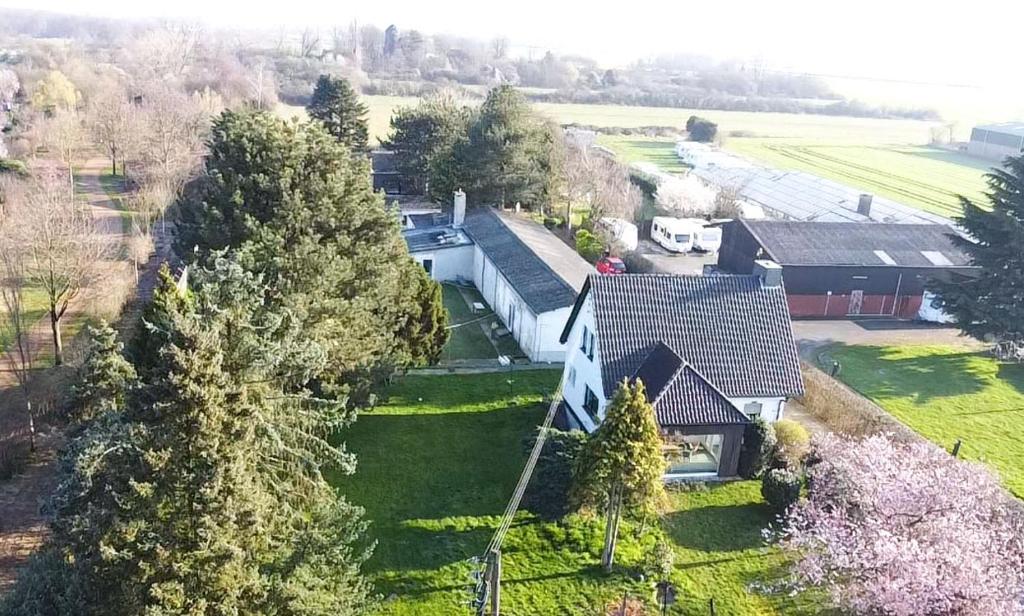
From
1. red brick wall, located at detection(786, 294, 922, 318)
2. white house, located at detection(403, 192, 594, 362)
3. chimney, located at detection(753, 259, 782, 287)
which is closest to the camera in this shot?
chimney, located at detection(753, 259, 782, 287)

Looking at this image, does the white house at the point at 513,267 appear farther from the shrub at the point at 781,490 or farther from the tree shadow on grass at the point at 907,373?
the tree shadow on grass at the point at 907,373

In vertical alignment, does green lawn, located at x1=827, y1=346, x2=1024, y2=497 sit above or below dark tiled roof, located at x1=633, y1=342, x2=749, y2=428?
below

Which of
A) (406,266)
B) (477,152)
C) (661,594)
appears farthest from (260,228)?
(477,152)

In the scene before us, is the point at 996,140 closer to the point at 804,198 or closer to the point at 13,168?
the point at 804,198

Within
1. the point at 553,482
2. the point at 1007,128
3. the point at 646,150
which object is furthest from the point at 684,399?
the point at 1007,128

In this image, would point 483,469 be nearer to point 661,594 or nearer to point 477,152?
point 661,594

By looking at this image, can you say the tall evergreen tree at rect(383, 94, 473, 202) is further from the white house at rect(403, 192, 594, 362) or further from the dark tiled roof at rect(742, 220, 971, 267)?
the dark tiled roof at rect(742, 220, 971, 267)

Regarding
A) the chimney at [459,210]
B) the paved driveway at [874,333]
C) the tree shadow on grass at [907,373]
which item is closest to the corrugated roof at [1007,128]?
the paved driveway at [874,333]

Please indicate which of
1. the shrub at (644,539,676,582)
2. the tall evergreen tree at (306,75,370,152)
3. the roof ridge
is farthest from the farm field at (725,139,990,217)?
the shrub at (644,539,676,582)
